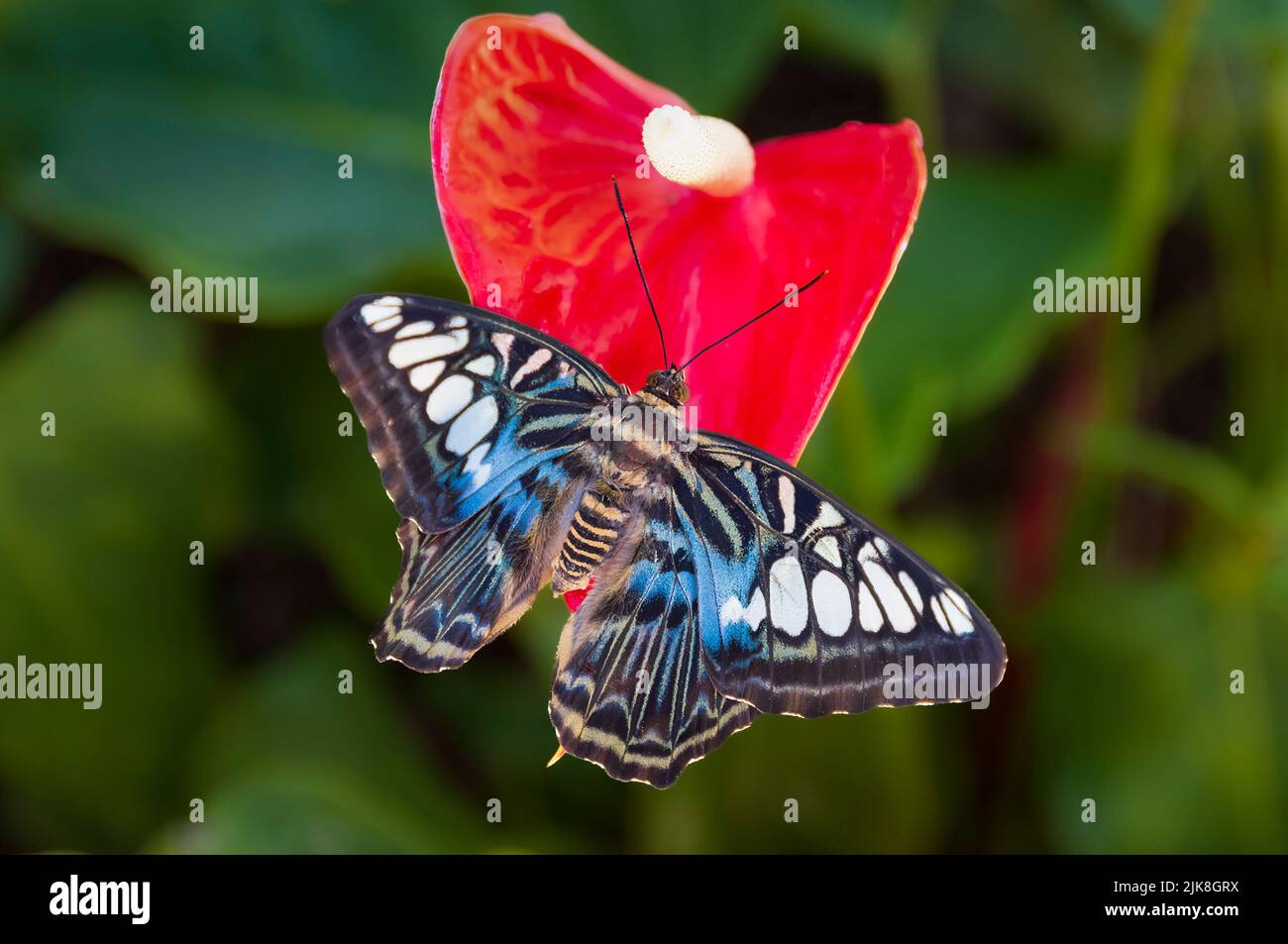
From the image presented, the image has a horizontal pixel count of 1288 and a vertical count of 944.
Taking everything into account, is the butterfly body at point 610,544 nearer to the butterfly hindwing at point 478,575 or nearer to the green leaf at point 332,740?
Result: the butterfly hindwing at point 478,575

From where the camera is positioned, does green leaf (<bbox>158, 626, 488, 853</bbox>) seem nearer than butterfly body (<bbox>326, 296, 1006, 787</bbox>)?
No

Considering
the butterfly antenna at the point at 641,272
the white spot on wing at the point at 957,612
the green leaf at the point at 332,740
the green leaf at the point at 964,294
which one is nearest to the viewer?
the white spot on wing at the point at 957,612

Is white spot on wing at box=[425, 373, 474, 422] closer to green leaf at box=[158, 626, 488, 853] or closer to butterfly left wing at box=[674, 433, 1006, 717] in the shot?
butterfly left wing at box=[674, 433, 1006, 717]

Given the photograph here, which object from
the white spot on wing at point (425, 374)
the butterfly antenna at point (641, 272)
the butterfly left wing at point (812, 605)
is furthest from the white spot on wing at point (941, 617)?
the white spot on wing at point (425, 374)

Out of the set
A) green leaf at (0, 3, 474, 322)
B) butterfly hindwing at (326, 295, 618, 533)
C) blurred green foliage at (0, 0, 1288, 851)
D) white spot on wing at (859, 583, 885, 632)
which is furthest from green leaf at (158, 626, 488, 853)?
white spot on wing at (859, 583, 885, 632)

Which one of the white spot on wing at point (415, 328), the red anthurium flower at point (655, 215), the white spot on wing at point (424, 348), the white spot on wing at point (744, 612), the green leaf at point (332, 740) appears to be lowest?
the green leaf at point (332, 740)

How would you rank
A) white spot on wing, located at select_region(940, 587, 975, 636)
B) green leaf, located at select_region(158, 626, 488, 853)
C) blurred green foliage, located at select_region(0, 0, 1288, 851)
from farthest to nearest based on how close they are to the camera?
green leaf, located at select_region(158, 626, 488, 853) → blurred green foliage, located at select_region(0, 0, 1288, 851) → white spot on wing, located at select_region(940, 587, 975, 636)
